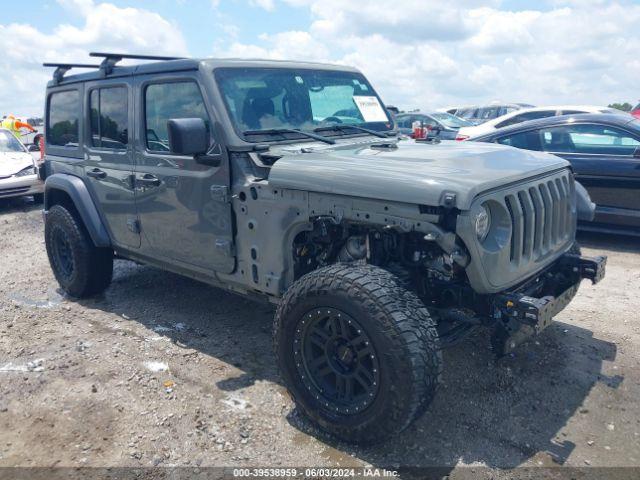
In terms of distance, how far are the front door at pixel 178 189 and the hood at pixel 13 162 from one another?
285 inches

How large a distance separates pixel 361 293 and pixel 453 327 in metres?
0.82

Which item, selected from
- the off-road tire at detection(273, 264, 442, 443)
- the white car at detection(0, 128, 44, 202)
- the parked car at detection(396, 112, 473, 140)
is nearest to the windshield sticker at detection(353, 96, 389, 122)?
the off-road tire at detection(273, 264, 442, 443)

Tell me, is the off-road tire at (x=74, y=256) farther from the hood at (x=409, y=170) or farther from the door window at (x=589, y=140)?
the door window at (x=589, y=140)

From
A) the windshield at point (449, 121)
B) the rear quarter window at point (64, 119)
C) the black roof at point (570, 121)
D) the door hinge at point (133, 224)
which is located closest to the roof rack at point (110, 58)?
the rear quarter window at point (64, 119)

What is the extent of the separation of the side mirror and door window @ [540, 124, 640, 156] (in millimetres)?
5065

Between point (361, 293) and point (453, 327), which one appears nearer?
point (361, 293)

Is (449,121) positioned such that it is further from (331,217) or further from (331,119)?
(331,217)

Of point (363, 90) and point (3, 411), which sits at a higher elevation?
point (363, 90)

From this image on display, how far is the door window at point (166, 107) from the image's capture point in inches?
153

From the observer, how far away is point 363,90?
477cm

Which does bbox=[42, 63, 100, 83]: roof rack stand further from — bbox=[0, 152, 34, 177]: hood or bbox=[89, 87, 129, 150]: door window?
bbox=[0, 152, 34, 177]: hood

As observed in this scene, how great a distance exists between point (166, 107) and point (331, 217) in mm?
1724

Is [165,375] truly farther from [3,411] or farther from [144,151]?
[144,151]

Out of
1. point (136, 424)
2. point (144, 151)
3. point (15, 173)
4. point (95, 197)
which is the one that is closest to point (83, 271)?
point (95, 197)
